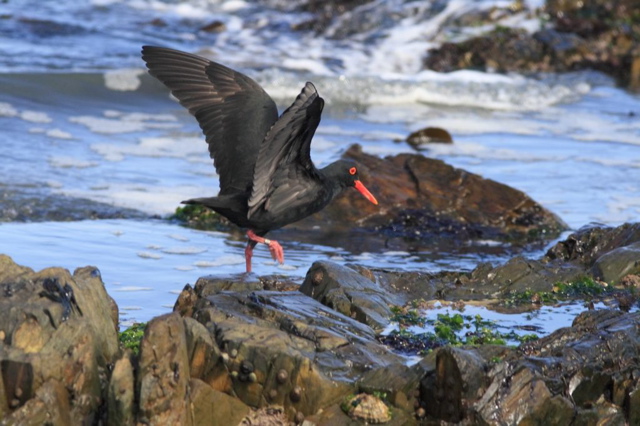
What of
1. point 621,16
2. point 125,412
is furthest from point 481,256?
point 621,16

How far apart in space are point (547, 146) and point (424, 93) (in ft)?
12.0

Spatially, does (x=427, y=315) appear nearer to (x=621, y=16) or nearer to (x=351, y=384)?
(x=351, y=384)

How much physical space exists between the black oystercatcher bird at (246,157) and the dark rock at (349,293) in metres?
0.55

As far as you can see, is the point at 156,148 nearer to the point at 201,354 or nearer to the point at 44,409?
the point at 201,354

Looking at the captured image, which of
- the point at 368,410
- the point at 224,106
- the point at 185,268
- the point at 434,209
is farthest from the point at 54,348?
the point at 434,209

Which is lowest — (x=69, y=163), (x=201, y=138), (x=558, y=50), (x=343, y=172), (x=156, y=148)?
(x=343, y=172)

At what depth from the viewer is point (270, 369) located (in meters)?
4.18

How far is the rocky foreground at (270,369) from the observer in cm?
382

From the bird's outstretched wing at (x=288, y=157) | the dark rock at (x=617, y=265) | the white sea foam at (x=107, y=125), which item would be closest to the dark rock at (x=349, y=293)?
the bird's outstretched wing at (x=288, y=157)

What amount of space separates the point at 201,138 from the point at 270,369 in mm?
8074

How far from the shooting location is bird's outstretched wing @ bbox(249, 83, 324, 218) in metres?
5.03

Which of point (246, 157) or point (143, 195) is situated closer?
point (246, 157)

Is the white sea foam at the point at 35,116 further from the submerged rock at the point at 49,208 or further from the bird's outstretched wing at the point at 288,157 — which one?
the bird's outstretched wing at the point at 288,157

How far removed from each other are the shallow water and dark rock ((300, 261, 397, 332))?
100 cm
